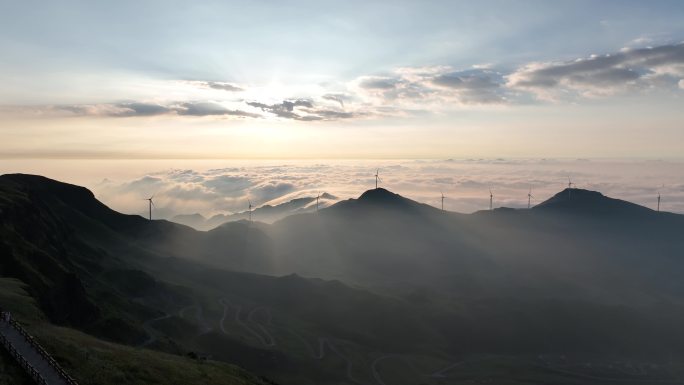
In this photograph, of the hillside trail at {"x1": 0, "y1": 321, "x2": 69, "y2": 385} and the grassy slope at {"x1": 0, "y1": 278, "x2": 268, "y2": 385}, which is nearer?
the hillside trail at {"x1": 0, "y1": 321, "x2": 69, "y2": 385}

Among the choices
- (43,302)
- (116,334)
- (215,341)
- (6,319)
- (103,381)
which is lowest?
(215,341)

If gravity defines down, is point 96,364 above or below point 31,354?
below

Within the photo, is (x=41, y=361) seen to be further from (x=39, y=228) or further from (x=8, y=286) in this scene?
(x=39, y=228)

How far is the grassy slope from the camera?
65625 millimetres

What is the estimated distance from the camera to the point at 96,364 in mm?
69250

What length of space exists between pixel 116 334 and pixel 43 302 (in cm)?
2201

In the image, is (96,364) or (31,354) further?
(96,364)

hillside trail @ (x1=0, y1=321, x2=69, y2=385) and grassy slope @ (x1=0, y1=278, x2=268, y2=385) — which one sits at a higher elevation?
hillside trail @ (x1=0, y1=321, x2=69, y2=385)

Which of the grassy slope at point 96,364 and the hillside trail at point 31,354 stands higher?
the hillside trail at point 31,354

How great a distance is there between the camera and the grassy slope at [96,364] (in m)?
65.6

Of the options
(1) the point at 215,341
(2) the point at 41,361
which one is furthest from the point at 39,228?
(2) the point at 41,361

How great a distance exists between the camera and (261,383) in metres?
110

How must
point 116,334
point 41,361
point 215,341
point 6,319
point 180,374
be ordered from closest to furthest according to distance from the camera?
1. point 41,361
2. point 6,319
3. point 180,374
4. point 116,334
5. point 215,341

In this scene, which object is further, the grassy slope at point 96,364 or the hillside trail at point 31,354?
the grassy slope at point 96,364
